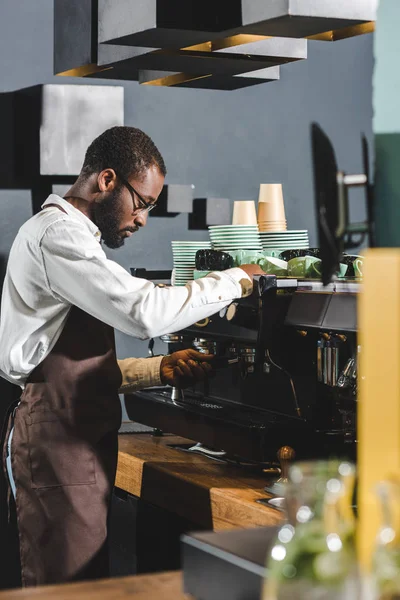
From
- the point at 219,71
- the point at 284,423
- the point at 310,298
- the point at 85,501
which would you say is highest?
the point at 219,71

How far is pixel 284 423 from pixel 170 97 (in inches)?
76.5

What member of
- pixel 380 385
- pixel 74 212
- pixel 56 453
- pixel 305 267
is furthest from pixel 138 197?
pixel 380 385

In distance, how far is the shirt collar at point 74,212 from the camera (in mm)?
2875

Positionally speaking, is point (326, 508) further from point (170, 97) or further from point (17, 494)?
point (170, 97)

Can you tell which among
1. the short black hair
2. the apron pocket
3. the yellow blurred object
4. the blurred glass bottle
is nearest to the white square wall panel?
the short black hair

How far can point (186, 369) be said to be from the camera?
319 centimetres

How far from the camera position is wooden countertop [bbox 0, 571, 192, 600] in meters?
1.48

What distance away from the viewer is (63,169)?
391 centimetres

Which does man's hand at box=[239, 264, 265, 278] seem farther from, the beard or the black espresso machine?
the beard

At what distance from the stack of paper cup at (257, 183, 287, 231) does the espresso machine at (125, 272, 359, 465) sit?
0.91 meters

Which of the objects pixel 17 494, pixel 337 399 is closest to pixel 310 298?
pixel 337 399

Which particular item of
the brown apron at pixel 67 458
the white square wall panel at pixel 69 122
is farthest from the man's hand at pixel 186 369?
the white square wall panel at pixel 69 122

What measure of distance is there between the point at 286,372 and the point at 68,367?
65 cm

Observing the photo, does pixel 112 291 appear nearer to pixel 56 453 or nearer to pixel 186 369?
pixel 56 453
